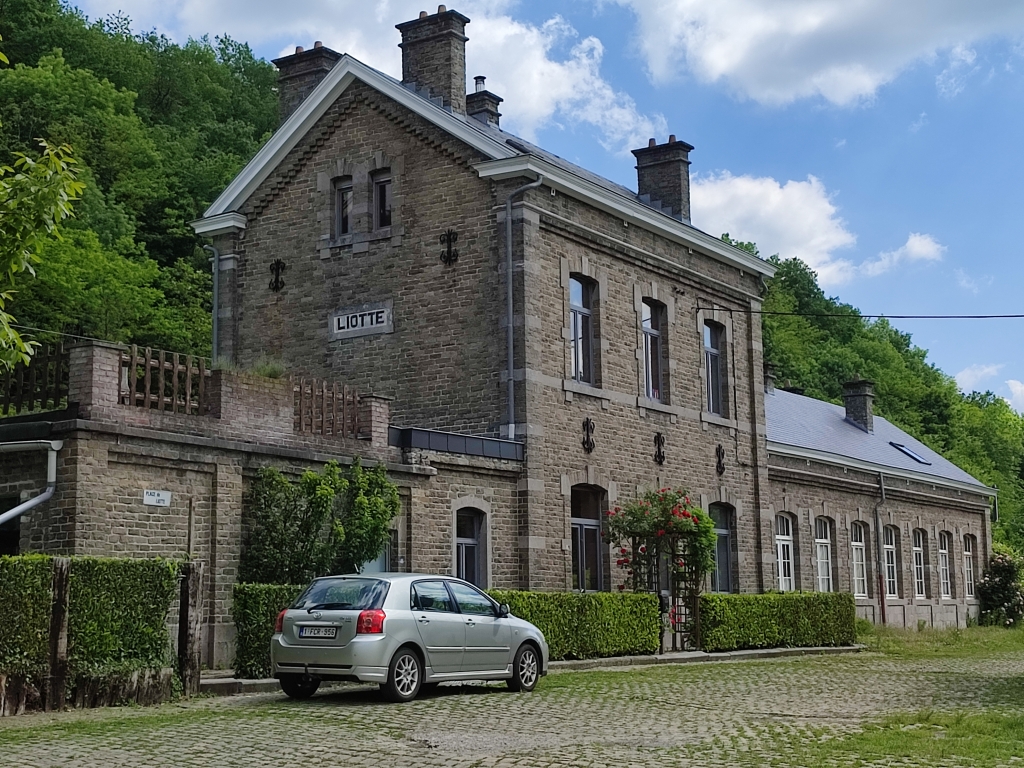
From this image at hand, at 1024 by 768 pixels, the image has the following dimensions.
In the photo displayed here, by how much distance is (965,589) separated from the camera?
42844 mm

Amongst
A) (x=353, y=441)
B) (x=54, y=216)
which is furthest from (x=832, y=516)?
(x=54, y=216)

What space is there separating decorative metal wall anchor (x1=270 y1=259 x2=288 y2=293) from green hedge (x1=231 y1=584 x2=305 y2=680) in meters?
10.6

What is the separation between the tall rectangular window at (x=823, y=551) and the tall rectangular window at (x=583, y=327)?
37.8ft

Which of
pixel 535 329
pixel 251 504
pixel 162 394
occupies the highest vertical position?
pixel 535 329

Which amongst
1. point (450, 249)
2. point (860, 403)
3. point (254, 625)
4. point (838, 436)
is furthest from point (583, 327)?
point (860, 403)

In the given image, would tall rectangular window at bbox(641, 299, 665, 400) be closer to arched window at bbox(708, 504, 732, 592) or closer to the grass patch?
arched window at bbox(708, 504, 732, 592)

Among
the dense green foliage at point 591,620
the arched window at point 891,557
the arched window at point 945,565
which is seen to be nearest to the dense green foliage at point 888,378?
the arched window at point 945,565

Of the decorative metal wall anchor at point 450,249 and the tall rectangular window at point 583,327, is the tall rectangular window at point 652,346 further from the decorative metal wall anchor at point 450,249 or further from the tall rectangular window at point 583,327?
the decorative metal wall anchor at point 450,249

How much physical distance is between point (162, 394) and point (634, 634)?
937 centimetres

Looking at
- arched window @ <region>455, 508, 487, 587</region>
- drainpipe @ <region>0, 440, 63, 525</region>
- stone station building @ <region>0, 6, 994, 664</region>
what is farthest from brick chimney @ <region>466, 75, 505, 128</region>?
drainpipe @ <region>0, 440, 63, 525</region>

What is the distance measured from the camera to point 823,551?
115 ft

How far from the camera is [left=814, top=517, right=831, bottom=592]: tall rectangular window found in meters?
34.4

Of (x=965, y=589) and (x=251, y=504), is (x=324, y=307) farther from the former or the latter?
(x=965, y=589)

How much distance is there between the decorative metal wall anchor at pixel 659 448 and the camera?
2677 cm
